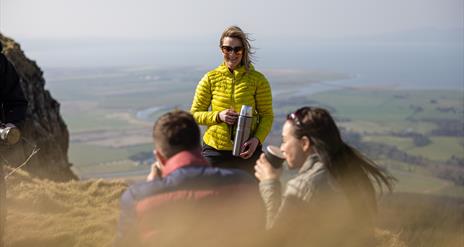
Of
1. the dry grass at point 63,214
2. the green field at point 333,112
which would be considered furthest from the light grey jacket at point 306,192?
the green field at point 333,112

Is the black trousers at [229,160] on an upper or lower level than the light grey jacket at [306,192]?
lower

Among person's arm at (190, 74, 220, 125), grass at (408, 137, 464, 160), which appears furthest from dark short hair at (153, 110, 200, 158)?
grass at (408, 137, 464, 160)

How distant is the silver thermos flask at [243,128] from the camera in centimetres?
505

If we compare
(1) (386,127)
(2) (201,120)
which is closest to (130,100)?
(1) (386,127)

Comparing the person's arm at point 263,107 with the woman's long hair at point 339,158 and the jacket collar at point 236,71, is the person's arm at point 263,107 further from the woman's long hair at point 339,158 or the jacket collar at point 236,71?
the woman's long hair at point 339,158

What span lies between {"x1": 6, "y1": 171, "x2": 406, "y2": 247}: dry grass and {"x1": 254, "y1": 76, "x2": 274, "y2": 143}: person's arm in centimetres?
188

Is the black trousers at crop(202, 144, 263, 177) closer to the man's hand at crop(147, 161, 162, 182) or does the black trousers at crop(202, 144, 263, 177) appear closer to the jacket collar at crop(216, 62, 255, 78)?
the jacket collar at crop(216, 62, 255, 78)

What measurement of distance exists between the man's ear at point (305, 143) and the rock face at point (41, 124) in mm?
12129

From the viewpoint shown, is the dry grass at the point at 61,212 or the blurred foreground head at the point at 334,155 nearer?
the blurred foreground head at the point at 334,155

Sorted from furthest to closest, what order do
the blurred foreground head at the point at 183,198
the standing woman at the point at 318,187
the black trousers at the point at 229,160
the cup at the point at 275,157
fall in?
the black trousers at the point at 229,160
the cup at the point at 275,157
the standing woman at the point at 318,187
the blurred foreground head at the point at 183,198

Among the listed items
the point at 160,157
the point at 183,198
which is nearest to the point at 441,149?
the point at 160,157

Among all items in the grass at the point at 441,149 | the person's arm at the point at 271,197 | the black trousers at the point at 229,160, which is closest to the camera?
the person's arm at the point at 271,197

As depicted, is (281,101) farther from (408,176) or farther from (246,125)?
(246,125)

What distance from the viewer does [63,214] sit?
7.59 metres
